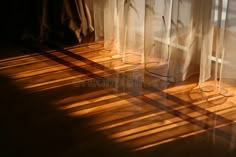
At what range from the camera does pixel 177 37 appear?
252cm

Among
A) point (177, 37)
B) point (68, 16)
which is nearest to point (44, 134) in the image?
point (177, 37)

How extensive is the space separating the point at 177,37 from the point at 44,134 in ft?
3.33

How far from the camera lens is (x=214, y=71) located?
250 cm

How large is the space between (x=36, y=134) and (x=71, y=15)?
1388 mm

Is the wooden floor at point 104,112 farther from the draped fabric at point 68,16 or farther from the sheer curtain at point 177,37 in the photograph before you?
the draped fabric at point 68,16

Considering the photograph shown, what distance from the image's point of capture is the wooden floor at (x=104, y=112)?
1.95 m

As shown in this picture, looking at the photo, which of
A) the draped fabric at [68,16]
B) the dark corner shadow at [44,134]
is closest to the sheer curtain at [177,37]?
the draped fabric at [68,16]

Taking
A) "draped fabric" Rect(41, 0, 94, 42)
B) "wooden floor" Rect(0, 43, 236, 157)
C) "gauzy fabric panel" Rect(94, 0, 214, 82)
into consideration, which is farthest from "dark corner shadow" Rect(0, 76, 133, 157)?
"draped fabric" Rect(41, 0, 94, 42)

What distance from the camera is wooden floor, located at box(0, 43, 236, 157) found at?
1948mm

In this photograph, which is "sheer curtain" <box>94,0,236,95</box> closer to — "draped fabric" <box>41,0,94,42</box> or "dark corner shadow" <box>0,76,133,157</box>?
"draped fabric" <box>41,0,94,42</box>

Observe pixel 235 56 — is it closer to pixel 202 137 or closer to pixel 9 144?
pixel 202 137

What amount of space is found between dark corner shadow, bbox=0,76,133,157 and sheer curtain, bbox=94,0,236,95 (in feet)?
2.46

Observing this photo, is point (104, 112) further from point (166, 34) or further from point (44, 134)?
point (166, 34)

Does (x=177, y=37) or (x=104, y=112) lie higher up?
(x=177, y=37)
